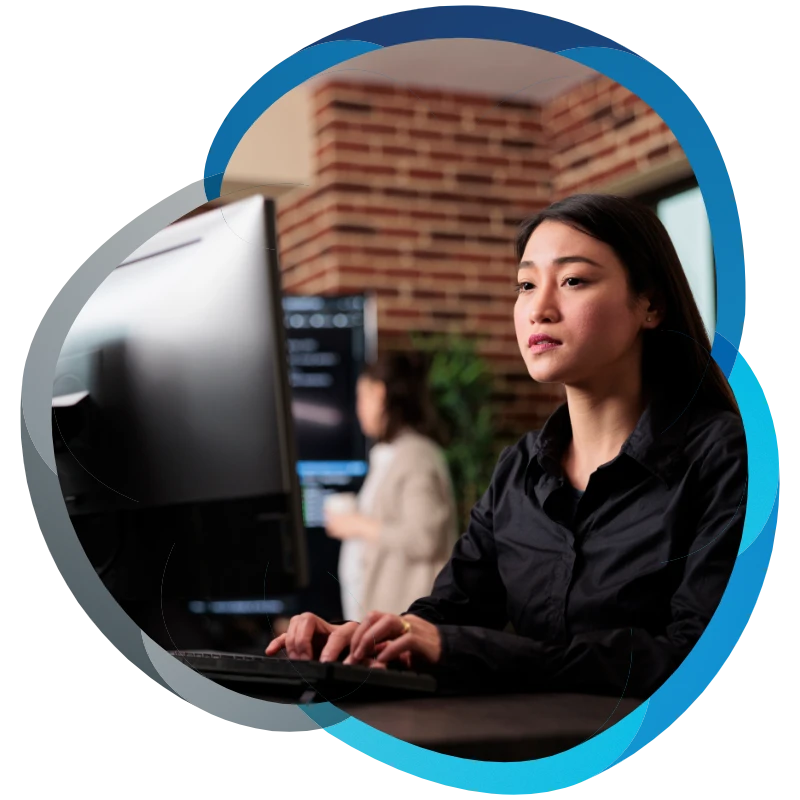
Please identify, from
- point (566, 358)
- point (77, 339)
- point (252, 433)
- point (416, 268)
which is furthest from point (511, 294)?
point (416, 268)

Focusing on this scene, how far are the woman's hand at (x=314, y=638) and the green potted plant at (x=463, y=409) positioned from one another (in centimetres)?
20

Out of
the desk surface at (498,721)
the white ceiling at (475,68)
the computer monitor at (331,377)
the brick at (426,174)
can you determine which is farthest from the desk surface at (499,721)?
the computer monitor at (331,377)

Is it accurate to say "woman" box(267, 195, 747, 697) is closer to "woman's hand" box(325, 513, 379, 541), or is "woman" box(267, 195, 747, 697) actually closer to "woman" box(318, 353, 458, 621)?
"woman" box(318, 353, 458, 621)

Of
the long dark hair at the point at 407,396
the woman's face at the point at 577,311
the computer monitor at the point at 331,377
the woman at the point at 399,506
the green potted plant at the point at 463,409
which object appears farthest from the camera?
the computer monitor at the point at 331,377

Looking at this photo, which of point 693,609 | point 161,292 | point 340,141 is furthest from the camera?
point 340,141

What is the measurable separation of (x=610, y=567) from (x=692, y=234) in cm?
32

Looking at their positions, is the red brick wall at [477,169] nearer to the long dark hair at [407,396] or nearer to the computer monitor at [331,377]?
→ the long dark hair at [407,396]

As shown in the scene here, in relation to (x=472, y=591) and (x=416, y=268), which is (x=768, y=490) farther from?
(x=416, y=268)

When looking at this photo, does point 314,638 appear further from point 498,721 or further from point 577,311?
point 577,311

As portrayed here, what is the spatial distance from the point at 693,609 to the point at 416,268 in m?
0.97

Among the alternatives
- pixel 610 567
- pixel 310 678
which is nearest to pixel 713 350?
pixel 610 567

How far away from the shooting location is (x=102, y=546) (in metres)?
1.15

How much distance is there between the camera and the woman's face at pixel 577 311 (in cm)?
99

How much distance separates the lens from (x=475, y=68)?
1.13 m
